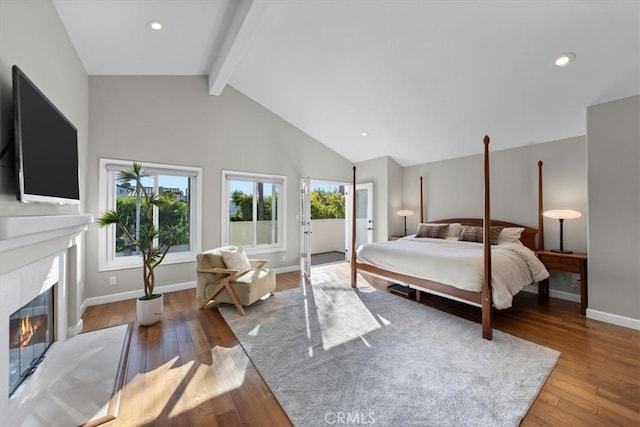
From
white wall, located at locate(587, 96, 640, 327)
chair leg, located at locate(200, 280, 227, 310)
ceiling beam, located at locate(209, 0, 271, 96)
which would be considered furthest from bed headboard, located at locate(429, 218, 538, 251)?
ceiling beam, located at locate(209, 0, 271, 96)

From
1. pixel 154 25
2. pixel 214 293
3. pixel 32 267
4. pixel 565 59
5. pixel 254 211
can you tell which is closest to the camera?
pixel 32 267

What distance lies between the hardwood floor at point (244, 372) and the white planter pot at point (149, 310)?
0.26 feet

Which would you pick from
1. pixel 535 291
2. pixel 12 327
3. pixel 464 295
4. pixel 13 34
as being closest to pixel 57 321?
pixel 12 327

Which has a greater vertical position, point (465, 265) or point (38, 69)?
point (38, 69)

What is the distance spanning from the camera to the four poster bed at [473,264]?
2.69 m

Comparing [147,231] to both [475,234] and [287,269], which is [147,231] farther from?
[475,234]

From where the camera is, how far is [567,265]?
3334 mm

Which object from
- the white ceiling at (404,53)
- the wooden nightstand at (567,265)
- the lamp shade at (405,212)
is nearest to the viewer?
the white ceiling at (404,53)

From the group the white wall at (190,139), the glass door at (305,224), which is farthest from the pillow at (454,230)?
the white wall at (190,139)

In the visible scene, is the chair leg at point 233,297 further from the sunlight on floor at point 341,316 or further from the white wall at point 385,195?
the white wall at point 385,195

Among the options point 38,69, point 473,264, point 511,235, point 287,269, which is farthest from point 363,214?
point 38,69

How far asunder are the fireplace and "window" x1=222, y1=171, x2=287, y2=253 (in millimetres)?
2461

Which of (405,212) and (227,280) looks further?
(405,212)

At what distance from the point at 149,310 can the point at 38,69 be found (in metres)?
2.45
